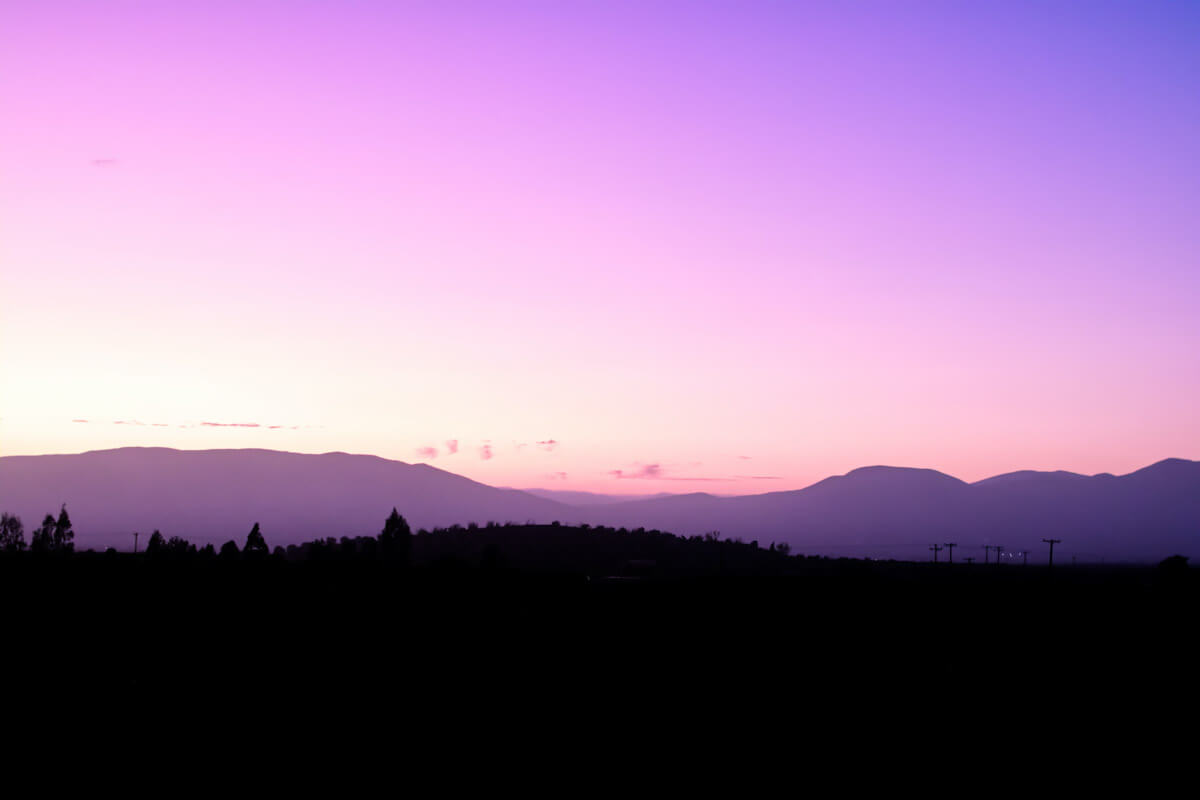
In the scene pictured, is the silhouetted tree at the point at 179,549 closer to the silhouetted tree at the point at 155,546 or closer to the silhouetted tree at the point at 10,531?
the silhouetted tree at the point at 155,546

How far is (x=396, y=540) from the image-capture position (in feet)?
582

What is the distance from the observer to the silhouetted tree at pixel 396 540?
6811 inches

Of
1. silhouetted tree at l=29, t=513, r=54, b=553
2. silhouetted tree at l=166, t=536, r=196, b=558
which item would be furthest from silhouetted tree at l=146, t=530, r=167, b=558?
silhouetted tree at l=29, t=513, r=54, b=553

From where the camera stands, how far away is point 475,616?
51.6 meters

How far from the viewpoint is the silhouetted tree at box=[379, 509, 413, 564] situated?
17300 cm

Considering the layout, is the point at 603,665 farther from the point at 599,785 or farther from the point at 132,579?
the point at 132,579

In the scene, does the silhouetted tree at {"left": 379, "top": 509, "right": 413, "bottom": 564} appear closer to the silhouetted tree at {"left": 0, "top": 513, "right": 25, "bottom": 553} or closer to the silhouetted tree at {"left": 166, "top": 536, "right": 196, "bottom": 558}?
the silhouetted tree at {"left": 166, "top": 536, "right": 196, "bottom": 558}

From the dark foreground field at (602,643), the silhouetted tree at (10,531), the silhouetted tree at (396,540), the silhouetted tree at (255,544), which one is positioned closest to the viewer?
the dark foreground field at (602,643)

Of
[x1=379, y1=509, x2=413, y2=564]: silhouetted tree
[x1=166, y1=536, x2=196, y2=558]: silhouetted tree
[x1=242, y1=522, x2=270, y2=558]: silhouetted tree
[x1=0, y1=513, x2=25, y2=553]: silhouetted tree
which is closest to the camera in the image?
[x1=242, y1=522, x2=270, y2=558]: silhouetted tree

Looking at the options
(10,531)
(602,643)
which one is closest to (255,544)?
(10,531)

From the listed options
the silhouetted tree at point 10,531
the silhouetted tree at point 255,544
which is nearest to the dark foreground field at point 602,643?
the silhouetted tree at point 255,544

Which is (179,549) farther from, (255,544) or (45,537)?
(45,537)

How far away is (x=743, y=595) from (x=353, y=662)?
25405 mm

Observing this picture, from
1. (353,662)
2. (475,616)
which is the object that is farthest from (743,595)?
(353,662)
